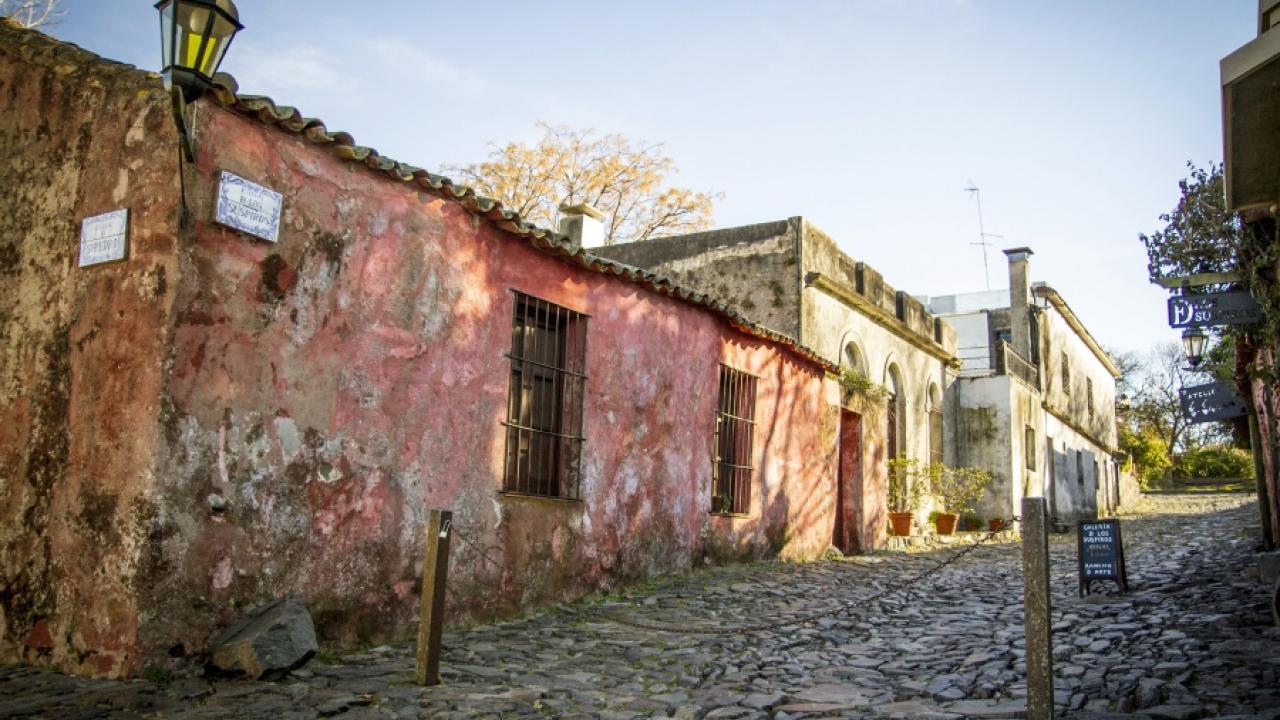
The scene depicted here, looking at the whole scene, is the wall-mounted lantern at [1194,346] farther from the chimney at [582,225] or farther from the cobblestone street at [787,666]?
the chimney at [582,225]

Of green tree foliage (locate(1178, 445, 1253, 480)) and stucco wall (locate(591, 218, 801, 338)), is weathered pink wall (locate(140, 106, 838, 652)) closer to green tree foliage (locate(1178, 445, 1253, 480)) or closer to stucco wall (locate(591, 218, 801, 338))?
stucco wall (locate(591, 218, 801, 338))

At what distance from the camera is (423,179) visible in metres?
7.05

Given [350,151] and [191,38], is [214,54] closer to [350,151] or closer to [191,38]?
[191,38]

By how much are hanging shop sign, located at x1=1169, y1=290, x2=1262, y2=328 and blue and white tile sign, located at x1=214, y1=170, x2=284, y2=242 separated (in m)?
7.23

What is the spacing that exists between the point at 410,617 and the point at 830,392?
27.6ft

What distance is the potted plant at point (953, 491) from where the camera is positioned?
1809cm

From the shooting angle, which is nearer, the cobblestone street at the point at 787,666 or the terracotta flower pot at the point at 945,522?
the cobblestone street at the point at 787,666

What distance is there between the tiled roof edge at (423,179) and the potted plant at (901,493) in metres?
7.69

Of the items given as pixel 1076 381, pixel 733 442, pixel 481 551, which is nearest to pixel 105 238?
pixel 481 551

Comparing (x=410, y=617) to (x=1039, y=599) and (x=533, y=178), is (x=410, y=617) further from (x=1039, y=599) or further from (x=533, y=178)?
(x=533, y=178)

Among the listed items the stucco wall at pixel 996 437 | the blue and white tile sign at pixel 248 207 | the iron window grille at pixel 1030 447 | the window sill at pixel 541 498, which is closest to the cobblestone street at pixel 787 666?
the window sill at pixel 541 498

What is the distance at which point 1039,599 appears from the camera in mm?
4711

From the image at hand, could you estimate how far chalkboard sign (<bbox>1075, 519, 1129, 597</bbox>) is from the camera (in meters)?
8.79

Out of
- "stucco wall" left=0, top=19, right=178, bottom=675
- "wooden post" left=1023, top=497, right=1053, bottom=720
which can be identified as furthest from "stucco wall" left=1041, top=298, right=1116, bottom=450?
"stucco wall" left=0, top=19, right=178, bottom=675
